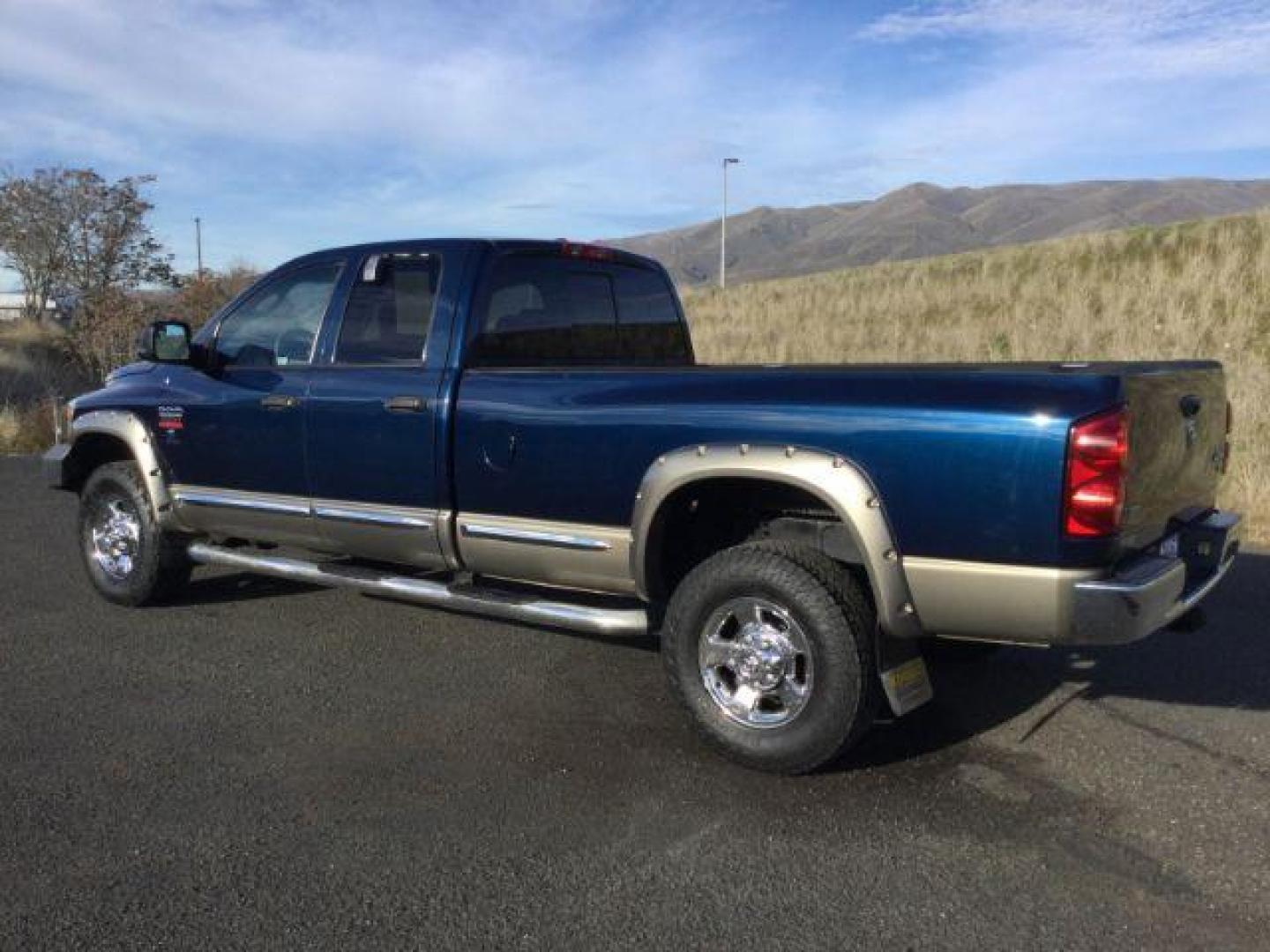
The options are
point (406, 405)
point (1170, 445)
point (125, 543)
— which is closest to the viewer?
point (1170, 445)

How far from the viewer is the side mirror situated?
5773 mm

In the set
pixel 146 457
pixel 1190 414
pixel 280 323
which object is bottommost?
pixel 146 457

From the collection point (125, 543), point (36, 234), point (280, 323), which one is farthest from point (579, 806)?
point (36, 234)

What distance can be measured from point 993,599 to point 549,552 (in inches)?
70.9

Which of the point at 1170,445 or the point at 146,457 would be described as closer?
the point at 1170,445

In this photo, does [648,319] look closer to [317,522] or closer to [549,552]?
[549,552]

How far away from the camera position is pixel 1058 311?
1803cm

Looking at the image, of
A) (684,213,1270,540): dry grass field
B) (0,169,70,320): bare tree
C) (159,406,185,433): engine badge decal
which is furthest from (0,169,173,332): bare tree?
(159,406,185,433): engine badge decal

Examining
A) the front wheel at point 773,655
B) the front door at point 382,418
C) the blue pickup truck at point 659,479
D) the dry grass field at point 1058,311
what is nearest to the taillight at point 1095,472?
the blue pickup truck at point 659,479

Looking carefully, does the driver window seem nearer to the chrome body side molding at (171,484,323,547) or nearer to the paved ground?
the chrome body side molding at (171,484,323,547)

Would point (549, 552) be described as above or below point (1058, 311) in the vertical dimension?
below

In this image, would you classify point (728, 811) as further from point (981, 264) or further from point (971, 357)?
point (981, 264)

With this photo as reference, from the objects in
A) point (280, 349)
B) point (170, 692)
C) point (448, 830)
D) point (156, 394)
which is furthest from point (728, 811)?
point (156, 394)

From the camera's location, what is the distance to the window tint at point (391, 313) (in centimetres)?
509
